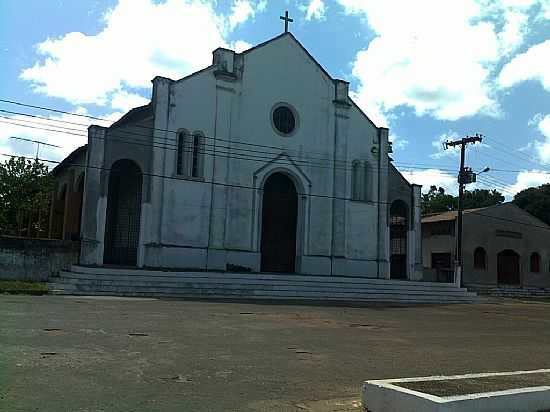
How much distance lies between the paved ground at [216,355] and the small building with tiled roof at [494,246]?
82.5ft

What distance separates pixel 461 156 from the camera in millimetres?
38875

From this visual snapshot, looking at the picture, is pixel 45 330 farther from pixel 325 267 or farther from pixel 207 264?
pixel 325 267

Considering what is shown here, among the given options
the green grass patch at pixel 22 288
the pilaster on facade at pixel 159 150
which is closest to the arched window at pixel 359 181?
the pilaster on facade at pixel 159 150

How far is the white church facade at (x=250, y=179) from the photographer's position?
28.7 m

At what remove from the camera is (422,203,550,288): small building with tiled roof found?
42469 millimetres

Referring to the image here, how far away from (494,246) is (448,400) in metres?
40.3

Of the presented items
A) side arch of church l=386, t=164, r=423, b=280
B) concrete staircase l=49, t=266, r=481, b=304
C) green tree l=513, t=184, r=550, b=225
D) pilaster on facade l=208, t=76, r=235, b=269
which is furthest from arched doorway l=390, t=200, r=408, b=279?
green tree l=513, t=184, r=550, b=225

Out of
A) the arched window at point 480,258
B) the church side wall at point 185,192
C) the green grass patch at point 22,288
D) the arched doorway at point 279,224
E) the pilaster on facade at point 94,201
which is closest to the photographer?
the green grass patch at point 22,288

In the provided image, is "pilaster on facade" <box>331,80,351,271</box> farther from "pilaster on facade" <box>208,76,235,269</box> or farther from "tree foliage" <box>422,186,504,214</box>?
"tree foliage" <box>422,186,504,214</box>

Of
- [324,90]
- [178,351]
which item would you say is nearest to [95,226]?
[324,90]

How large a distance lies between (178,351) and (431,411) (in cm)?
501

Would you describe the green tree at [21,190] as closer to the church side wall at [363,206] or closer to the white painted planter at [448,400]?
the church side wall at [363,206]

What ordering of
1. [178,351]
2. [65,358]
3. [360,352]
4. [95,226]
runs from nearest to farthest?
[65,358] → [178,351] → [360,352] → [95,226]

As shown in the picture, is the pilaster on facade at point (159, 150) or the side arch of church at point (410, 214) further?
the side arch of church at point (410, 214)
